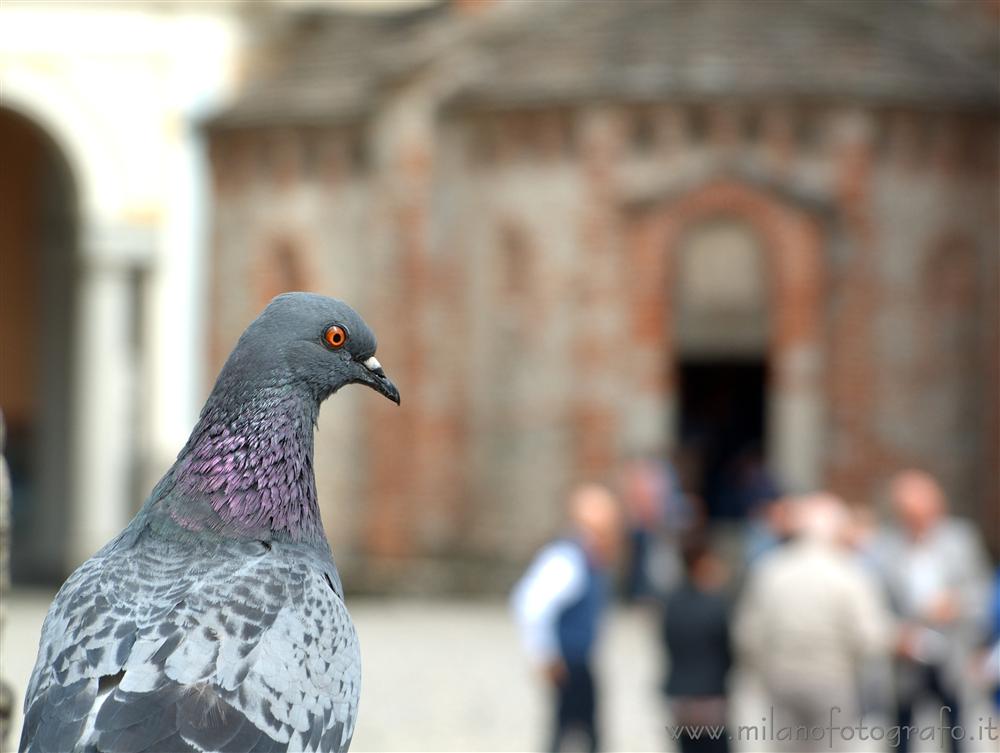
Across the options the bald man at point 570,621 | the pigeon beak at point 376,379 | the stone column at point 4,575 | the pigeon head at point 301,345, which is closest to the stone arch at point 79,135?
the bald man at point 570,621

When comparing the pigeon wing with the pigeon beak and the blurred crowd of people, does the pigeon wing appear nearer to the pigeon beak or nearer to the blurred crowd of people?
the pigeon beak

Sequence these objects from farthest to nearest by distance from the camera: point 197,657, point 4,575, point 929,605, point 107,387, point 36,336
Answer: point 36,336 → point 107,387 → point 929,605 → point 4,575 → point 197,657

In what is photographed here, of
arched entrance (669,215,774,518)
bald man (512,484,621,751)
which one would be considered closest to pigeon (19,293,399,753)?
bald man (512,484,621,751)

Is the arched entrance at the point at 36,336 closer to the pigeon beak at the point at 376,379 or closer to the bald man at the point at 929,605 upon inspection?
the bald man at the point at 929,605

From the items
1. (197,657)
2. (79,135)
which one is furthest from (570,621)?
(79,135)

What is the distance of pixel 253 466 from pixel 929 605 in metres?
7.72

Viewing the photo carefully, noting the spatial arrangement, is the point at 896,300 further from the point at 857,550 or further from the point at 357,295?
the point at 857,550

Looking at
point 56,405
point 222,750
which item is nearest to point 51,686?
point 222,750

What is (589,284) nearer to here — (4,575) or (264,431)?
(4,575)

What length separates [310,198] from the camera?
2558 cm

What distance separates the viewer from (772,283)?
955 inches

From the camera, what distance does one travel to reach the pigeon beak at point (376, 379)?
14.6ft

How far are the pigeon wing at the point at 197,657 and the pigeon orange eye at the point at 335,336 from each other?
1.40ft

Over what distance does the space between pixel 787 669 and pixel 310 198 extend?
16274 mm
